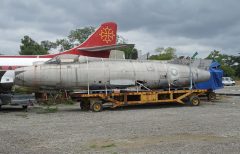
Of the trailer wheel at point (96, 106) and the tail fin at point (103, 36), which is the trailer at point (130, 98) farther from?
the tail fin at point (103, 36)

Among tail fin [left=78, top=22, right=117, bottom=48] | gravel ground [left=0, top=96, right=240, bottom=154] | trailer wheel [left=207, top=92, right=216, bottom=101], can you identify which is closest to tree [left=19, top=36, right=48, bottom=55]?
tail fin [left=78, top=22, right=117, bottom=48]

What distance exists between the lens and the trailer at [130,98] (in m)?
15.8

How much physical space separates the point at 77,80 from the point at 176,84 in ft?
17.5

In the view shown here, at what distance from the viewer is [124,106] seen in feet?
58.3

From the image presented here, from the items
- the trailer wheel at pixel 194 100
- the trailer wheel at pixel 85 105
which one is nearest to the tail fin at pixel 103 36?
the trailer wheel at pixel 85 105

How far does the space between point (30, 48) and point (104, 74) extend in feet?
140

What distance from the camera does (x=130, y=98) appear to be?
16.9 metres

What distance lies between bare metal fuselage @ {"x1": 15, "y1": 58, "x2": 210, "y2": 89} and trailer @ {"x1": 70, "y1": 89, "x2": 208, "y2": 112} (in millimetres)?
581

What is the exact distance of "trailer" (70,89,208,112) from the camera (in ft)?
51.8

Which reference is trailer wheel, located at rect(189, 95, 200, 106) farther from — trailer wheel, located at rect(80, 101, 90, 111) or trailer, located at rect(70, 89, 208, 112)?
trailer wheel, located at rect(80, 101, 90, 111)

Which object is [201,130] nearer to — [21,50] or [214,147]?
[214,147]

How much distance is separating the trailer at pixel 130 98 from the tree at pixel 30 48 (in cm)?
4064

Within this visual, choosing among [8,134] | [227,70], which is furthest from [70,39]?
[8,134]

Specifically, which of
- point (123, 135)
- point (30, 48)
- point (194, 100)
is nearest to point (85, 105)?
point (194, 100)
